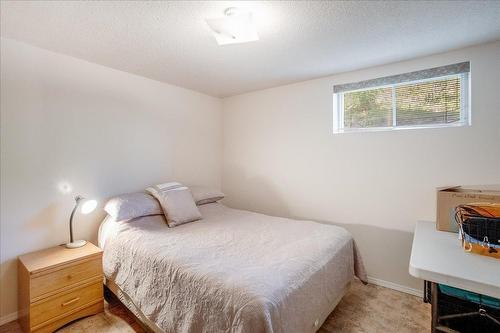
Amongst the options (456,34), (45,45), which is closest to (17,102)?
→ (45,45)

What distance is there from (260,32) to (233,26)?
35 cm

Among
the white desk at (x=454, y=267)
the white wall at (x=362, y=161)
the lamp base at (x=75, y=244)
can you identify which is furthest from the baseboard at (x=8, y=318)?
the white desk at (x=454, y=267)

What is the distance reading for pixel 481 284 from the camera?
106 cm

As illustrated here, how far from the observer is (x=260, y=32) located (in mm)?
1831

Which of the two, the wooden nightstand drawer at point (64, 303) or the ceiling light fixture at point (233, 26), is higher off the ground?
the ceiling light fixture at point (233, 26)

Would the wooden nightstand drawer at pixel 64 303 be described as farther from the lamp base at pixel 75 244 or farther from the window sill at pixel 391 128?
the window sill at pixel 391 128

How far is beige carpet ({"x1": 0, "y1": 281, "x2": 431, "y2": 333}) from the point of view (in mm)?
1862

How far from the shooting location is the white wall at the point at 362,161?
6.71 ft

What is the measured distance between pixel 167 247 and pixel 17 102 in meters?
1.77

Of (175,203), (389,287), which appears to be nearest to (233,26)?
(175,203)

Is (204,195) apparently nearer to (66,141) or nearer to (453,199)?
(66,141)

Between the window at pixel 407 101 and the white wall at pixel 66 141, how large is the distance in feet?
7.23

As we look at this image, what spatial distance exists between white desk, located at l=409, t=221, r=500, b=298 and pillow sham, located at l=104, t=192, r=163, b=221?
7.23ft

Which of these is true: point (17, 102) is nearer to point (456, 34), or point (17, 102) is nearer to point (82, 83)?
point (82, 83)
